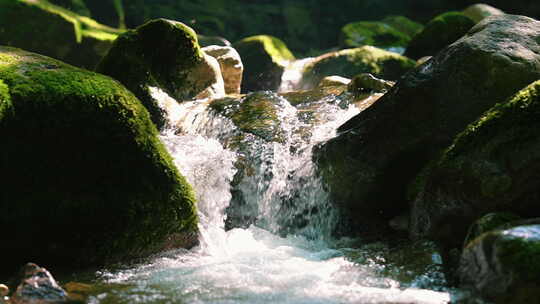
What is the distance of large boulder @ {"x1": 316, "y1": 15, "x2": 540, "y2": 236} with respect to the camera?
5223 mm

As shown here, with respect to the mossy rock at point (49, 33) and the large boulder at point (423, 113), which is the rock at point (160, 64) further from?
the mossy rock at point (49, 33)

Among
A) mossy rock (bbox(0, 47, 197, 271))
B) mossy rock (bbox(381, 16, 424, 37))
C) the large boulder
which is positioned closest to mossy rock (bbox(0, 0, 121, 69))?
mossy rock (bbox(0, 47, 197, 271))

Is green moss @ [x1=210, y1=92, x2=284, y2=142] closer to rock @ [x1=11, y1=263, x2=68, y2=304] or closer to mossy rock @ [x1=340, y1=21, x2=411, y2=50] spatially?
rock @ [x1=11, y1=263, x2=68, y2=304]

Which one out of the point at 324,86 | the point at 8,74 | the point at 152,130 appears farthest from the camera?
the point at 324,86

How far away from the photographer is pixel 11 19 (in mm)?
12180

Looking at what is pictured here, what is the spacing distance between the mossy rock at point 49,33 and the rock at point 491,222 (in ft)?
35.7

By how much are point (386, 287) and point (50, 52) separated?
11.3 metres

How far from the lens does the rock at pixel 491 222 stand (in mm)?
3820

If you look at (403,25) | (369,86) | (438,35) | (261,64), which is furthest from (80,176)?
(403,25)

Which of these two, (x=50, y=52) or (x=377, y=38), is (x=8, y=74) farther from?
(x=377, y=38)

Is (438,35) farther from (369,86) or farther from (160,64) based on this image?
(160,64)

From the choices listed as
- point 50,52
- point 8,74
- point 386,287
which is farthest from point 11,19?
point 386,287

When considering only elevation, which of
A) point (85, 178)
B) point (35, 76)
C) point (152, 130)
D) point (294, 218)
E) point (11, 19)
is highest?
point (11, 19)

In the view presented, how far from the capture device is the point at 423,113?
5.38 meters
